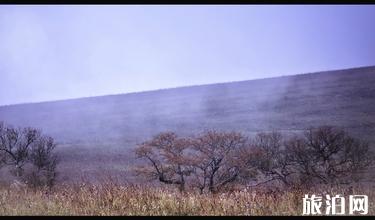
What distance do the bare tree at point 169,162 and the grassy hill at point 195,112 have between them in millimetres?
6214

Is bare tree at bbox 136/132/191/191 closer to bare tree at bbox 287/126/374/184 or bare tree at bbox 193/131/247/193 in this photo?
bare tree at bbox 193/131/247/193

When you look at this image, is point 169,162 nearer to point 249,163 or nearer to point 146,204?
point 249,163

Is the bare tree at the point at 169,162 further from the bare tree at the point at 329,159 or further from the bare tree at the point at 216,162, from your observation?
the bare tree at the point at 329,159

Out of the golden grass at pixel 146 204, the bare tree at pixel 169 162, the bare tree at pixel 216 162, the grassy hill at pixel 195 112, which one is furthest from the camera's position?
the grassy hill at pixel 195 112

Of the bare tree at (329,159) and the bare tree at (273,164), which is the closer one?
the bare tree at (329,159)

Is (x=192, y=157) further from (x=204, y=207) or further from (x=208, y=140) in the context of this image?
(x=204, y=207)

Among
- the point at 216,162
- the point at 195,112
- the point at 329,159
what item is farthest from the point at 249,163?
the point at 195,112

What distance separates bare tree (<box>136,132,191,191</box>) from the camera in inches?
416

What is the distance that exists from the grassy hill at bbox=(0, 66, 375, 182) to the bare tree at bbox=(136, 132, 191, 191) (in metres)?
6.21

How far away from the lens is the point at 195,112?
3259 cm

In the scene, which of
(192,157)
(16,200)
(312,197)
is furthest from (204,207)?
(192,157)

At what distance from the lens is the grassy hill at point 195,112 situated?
22.5m

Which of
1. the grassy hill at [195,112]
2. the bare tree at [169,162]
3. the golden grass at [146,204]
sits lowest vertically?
the golden grass at [146,204]

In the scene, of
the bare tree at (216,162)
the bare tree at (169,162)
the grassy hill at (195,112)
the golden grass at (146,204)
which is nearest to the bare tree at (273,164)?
the bare tree at (216,162)
